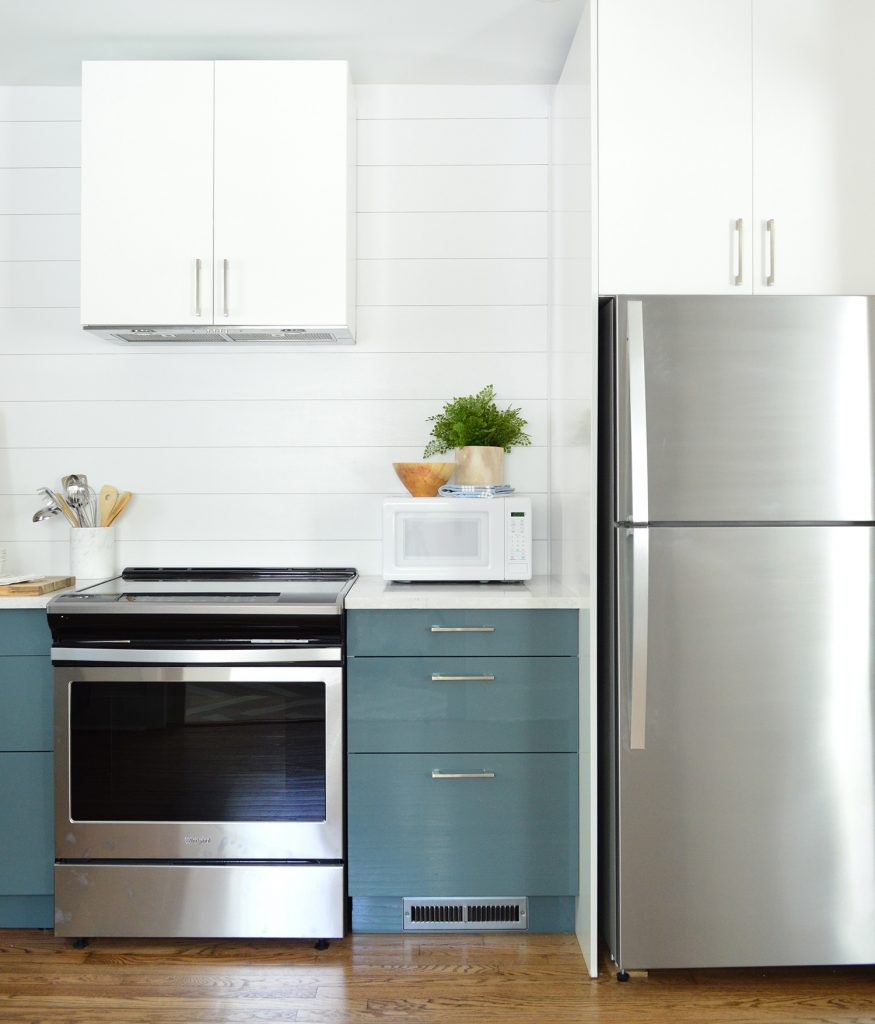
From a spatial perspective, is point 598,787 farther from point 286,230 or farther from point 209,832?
point 286,230

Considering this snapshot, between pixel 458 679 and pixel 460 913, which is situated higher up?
pixel 458 679

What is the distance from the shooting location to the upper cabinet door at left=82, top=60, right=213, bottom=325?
243 centimetres

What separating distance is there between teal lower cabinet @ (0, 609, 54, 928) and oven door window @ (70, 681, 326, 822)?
0.40ft

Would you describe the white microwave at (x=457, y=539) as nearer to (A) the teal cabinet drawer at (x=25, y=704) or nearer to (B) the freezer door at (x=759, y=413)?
(B) the freezer door at (x=759, y=413)

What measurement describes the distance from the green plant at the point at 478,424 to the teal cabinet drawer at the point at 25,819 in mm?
1455

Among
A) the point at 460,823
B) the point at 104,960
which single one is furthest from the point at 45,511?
the point at 460,823

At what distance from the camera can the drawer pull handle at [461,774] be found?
2.26m

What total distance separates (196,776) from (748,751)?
1.40 m

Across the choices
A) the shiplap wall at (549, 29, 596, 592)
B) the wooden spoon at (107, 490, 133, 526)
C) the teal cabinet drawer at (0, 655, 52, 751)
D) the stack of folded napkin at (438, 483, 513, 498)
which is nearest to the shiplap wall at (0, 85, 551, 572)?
the wooden spoon at (107, 490, 133, 526)

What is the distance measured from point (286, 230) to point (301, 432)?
650 mm

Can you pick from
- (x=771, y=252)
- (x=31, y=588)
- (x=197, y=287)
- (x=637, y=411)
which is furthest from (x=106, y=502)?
(x=771, y=252)

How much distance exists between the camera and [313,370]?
2787mm

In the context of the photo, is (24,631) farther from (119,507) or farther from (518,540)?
(518,540)

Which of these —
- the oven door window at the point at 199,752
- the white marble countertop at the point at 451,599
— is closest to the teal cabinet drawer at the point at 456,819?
the oven door window at the point at 199,752
